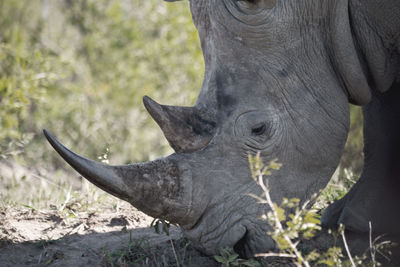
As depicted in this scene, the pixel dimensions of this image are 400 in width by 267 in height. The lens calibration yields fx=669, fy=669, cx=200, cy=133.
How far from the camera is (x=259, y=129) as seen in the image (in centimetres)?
362

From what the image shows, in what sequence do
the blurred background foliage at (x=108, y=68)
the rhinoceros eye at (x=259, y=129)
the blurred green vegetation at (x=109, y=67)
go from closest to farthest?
1. the rhinoceros eye at (x=259, y=129)
2. the blurred background foliage at (x=108, y=68)
3. the blurred green vegetation at (x=109, y=67)

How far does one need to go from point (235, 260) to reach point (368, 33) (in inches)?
61.6

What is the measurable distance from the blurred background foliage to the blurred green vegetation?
0.05 ft

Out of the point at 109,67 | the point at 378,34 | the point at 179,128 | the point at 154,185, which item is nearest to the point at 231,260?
the point at 154,185

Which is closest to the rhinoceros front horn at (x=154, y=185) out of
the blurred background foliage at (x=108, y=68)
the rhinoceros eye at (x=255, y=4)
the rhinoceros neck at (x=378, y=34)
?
the rhinoceros eye at (x=255, y=4)

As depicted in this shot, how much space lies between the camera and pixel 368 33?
153 inches

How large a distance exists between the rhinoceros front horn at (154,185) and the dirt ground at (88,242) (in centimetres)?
34

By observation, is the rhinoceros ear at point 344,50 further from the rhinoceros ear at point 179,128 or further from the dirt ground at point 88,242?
the dirt ground at point 88,242

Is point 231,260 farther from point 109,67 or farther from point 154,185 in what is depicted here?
point 109,67

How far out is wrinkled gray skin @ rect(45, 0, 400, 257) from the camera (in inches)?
134

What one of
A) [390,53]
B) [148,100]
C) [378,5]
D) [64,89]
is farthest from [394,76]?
[64,89]

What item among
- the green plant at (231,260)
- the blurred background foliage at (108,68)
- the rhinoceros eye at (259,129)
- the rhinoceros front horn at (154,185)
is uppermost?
the blurred background foliage at (108,68)

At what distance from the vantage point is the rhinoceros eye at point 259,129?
141 inches

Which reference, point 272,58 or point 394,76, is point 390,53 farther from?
point 272,58
